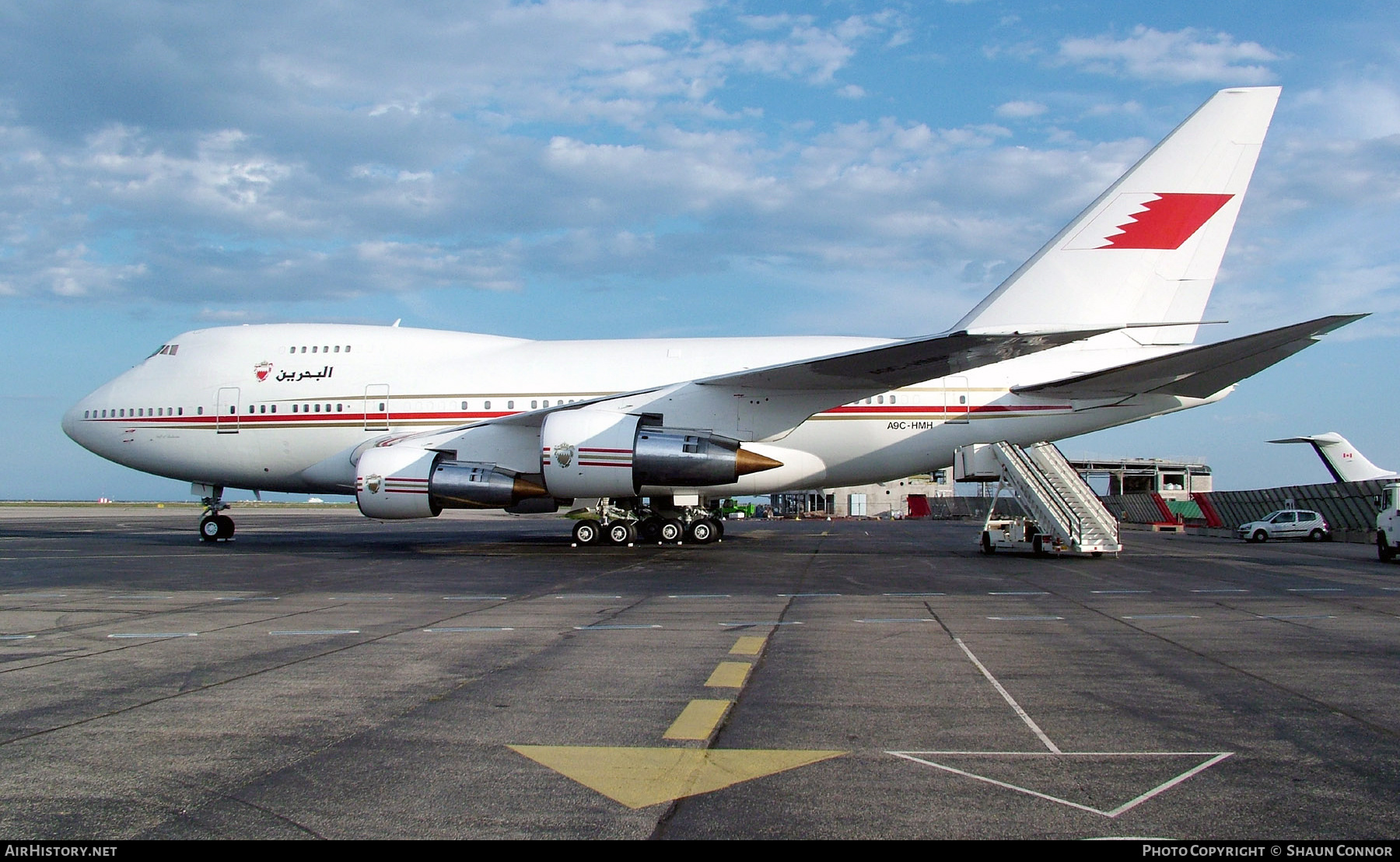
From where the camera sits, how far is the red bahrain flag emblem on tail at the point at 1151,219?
19938 millimetres

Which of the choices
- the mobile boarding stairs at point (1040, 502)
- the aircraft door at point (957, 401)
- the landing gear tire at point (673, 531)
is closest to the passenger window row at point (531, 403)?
the landing gear tire at point (673, 531)

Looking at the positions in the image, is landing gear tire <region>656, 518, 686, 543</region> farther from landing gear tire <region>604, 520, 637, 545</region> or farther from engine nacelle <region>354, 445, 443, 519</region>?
engine nacelle <region>354, 445, 443, 519</region>

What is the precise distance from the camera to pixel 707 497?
23.3 m

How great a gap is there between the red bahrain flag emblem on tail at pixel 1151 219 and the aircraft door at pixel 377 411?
17.2 m

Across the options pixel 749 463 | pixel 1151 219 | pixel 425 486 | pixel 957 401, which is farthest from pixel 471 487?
pixel 1151 219

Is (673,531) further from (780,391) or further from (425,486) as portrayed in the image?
(425,486)

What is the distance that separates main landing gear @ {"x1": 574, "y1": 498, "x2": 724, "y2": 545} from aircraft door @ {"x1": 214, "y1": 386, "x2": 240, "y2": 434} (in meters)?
9.26

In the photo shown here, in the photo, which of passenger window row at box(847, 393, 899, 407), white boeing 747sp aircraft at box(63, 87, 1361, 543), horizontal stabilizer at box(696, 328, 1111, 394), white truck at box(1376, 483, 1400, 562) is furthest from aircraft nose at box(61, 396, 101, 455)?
white truck at box(1376, 483, 1400, 562)

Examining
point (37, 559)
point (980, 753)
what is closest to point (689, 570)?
point (980, 753)

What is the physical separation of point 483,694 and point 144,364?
23719mm

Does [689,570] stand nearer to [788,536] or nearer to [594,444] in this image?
[594,444]

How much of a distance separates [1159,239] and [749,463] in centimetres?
1052

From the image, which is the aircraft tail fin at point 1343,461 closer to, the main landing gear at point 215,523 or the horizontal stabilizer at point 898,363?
the horizontal stabilizer at point 898,363

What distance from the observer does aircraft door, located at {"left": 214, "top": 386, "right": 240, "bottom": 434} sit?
2344 cm
